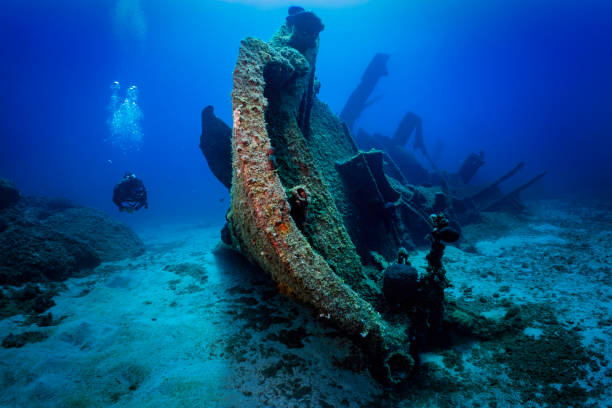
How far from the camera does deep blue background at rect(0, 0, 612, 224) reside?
5481 cm

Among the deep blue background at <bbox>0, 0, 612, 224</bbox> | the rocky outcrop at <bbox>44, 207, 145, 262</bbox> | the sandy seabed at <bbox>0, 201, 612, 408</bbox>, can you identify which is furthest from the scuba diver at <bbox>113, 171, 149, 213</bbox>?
the deep blue background at <bbox>0, 0, 612, 224</bbox>

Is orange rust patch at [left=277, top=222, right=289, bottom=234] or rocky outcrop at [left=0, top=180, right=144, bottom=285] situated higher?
orange rust patch at [left=277, top=222, right=289, bottom=234]

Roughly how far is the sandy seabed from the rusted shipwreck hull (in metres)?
0.34

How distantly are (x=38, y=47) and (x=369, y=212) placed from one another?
273 ft

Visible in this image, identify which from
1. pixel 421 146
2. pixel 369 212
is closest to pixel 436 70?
pixel 421 146

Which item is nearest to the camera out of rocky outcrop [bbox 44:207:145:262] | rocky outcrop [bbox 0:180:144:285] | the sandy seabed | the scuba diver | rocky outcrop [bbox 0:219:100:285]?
the sandy seabed

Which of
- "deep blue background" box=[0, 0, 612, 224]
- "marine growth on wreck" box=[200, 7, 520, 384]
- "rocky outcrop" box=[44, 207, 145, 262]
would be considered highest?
"deep blue background" box=[0, 0, 612, 224]

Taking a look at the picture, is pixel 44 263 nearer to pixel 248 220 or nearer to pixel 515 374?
pixel 248 220

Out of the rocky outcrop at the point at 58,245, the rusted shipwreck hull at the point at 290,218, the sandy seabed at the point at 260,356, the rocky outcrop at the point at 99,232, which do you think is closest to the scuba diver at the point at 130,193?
the rocky outcrop at the point at 58,245

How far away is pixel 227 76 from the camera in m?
141

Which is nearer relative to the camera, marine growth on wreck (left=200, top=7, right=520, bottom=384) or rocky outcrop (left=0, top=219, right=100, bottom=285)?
marine growth on wreck (left=200, top=7, right=520, bottom=384)

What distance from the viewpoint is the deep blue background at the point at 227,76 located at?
5481 centimetres

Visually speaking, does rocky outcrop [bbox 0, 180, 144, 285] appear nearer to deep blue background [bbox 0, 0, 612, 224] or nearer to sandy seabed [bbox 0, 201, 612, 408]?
sandy seabed [bbox 0, 201, 612, 408]

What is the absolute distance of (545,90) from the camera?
396 feet
